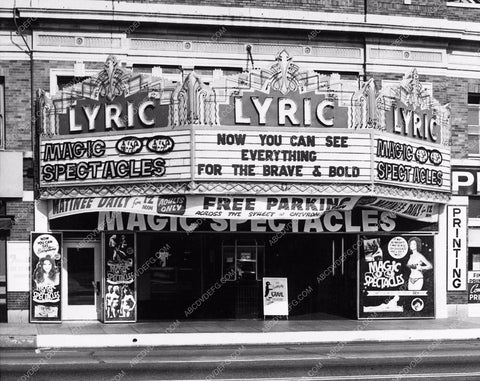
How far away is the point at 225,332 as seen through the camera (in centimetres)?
2003

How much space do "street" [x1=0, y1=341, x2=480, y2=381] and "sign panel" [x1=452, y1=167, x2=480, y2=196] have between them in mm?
6524

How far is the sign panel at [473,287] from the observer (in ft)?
81.1

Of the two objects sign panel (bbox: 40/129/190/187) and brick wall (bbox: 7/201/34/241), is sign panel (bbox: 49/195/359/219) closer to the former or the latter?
sign panel (bbox: 40/129/190/187)

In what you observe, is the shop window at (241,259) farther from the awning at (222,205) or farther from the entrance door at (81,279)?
the entrance door at (81,279)

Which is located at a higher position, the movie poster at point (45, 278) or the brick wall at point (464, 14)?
the brick wall at point (464, 14)

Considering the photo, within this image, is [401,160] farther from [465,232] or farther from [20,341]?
[20,341]

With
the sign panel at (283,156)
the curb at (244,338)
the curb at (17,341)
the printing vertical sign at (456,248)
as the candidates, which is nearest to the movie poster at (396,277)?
the printing vertical sign at (456,248)

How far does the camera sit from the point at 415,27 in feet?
77.7

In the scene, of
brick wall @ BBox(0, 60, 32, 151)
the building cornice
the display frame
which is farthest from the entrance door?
the building cornice

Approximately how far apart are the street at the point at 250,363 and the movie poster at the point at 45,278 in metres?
3.79

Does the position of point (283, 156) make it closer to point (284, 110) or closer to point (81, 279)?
point (284, 110)

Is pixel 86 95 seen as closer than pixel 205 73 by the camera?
Yes

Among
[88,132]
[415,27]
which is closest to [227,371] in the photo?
[88,132]

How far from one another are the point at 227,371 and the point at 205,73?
427 inches
